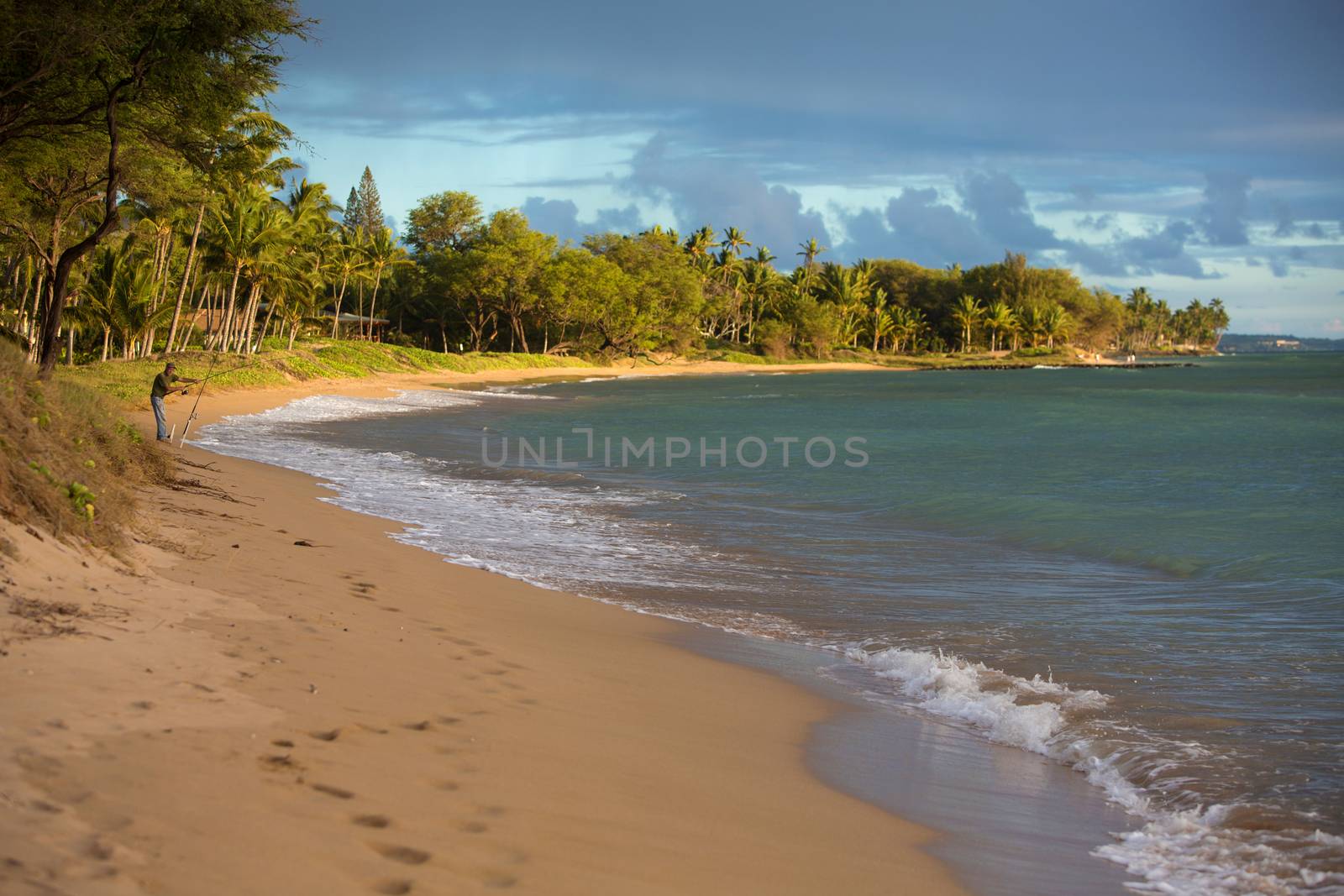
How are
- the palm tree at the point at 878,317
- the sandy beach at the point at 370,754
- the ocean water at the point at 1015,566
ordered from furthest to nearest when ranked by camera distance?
the palm tree at the point at 878,317, the ocean water at the point at 1015,566, the sandy beach at the point at 370,754

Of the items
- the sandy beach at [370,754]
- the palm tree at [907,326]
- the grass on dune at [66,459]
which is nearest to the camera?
the sandy beach at [370,754]

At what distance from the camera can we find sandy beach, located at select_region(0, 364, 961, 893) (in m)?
3.31

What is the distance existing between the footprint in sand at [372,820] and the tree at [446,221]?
81.8m

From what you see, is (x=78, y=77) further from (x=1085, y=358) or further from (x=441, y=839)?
(x=1085, y=358)

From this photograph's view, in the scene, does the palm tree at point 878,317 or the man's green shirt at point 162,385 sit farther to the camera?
the palm tree at point 878,317

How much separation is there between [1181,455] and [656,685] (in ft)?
80.3

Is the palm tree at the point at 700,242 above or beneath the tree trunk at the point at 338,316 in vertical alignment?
above

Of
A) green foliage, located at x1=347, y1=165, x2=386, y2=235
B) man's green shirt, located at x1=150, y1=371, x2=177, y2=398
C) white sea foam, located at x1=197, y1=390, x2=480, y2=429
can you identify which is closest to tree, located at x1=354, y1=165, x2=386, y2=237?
green foliage, located at x1=347, y1=165, x2=386, y2=235

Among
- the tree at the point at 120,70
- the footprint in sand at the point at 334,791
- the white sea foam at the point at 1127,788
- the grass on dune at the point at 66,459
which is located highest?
the tree at the point at 120,70

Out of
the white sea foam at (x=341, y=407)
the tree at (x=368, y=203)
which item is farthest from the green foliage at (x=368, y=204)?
the white sea foam at (x=341, y=407)

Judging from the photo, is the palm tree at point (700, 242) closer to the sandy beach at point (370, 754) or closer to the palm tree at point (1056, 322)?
the palm tree at point (1056, 322)

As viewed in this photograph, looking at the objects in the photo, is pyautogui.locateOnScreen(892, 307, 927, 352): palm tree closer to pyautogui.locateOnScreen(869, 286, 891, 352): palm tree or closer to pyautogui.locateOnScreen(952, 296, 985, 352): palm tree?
pyautogui.locateOnScreen(869, 286, 891, 352): palm tree

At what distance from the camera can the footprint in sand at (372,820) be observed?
12.0 ft

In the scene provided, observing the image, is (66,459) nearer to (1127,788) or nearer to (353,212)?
(1127,788)
